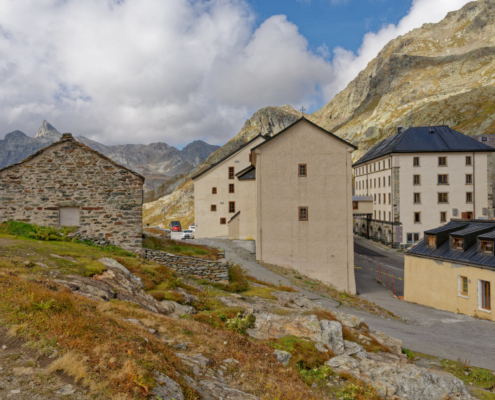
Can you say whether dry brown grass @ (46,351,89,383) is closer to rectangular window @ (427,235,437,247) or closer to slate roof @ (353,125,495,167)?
rectangular window @ (427,235,437,247)

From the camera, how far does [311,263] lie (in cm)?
2833

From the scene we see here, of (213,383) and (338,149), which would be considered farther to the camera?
(338,149)

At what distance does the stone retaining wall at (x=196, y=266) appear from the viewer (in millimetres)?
17188

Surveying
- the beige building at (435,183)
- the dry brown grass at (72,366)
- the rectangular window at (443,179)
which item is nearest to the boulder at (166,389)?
the dry brown grass at (72,366)

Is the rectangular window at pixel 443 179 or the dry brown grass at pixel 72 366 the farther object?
the rectangular window at pixel 443 179

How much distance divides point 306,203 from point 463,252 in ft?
39.8

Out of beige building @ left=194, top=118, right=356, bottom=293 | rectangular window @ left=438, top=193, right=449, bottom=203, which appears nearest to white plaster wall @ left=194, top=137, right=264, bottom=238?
beige building @ left=194, top=118, right=356, bottom=293

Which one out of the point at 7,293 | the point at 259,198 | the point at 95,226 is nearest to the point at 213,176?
the point at 259,198

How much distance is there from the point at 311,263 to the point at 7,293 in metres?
24.2

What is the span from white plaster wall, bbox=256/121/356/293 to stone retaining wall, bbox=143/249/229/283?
37.7 feet

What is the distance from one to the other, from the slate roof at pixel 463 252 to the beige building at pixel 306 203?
18.7 feet

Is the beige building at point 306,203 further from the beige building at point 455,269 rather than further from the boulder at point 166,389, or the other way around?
the boulder at point 166,389

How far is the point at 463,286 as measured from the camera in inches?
863

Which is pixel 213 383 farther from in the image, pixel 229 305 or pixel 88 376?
pixel 229 305
